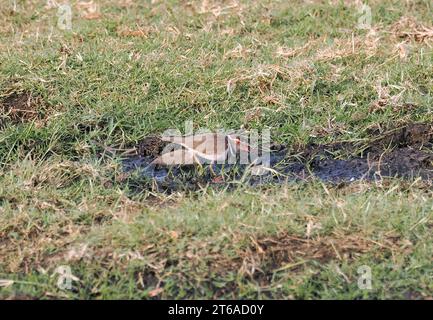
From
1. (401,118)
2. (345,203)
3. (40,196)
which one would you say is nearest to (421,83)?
(401,118)

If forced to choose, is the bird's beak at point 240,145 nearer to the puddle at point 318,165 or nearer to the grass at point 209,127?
the puddle at point 318,165

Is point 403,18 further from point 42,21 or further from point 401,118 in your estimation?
point 42,21

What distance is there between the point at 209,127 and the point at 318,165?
669 millimetres

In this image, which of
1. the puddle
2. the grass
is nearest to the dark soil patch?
the grass

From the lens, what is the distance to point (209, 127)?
200 inches

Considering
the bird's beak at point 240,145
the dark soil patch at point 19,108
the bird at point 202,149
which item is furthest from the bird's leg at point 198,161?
the dark soil patch at point 19,108

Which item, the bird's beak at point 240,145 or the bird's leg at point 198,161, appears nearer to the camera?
the bird's leg at point 198,161

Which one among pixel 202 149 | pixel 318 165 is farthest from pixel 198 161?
pixel 318 165

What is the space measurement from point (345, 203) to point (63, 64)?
2.13 meters

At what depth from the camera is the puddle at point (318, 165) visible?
4.67 metres

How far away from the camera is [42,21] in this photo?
243 inches

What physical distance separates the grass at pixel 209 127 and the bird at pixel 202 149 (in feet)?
0.82

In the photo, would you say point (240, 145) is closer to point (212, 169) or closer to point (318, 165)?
point (212, 169)
